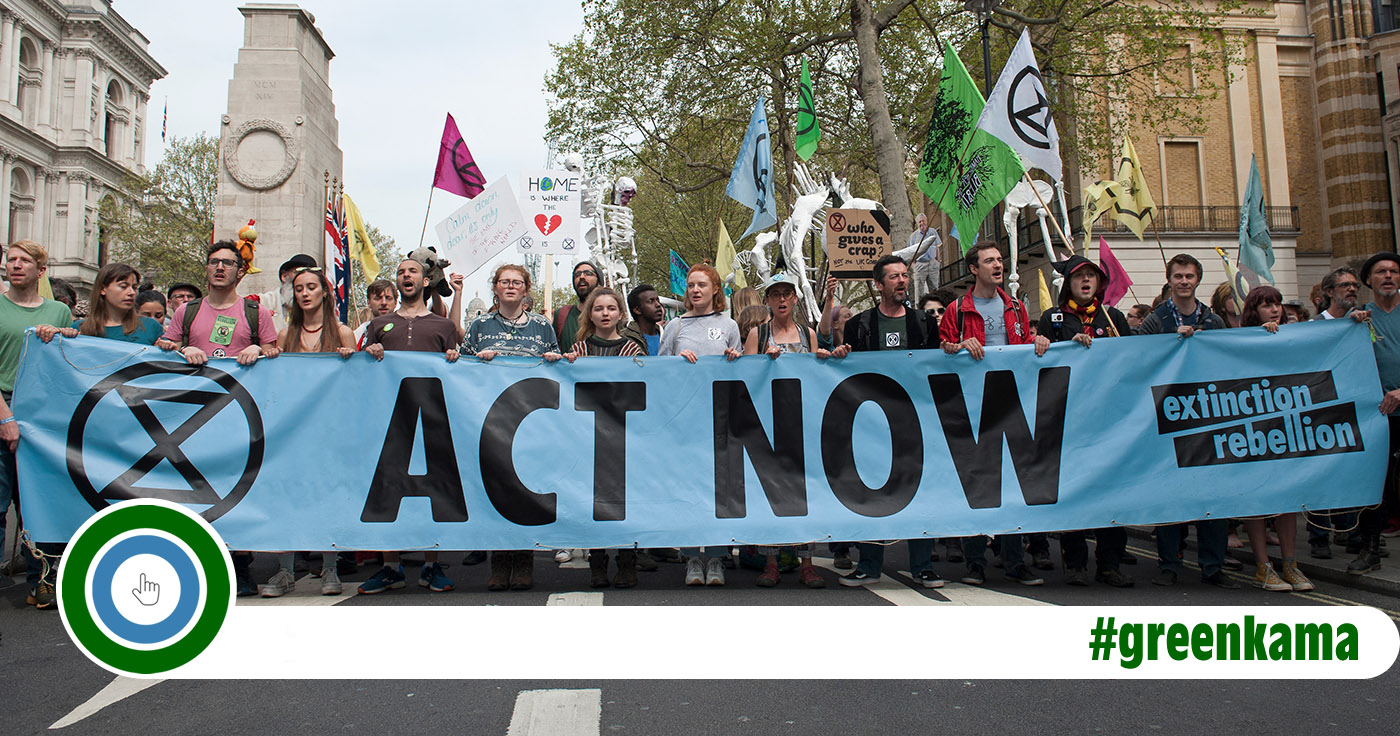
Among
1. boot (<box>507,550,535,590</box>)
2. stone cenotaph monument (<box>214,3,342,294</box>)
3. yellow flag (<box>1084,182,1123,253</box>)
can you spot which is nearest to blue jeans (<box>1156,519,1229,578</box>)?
boot (<box>507,550,535,590</box>)

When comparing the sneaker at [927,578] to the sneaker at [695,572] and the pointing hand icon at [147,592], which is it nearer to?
the sneaker at [695,572]

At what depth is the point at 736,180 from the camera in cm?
971

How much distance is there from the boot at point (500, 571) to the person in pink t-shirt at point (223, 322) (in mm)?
1749

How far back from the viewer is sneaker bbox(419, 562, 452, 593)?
566 centimetres

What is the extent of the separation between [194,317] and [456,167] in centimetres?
537

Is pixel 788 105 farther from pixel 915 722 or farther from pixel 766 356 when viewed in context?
pixel 915 722

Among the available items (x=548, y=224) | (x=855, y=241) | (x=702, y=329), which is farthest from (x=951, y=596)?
(x=855, y=241)

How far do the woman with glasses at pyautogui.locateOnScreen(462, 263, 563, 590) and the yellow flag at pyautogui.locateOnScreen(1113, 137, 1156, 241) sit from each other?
383 inches

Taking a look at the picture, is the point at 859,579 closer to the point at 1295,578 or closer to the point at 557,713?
the point at 1295,578

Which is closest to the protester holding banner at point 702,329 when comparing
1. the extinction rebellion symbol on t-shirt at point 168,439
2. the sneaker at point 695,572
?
the sneaker at point 695,572

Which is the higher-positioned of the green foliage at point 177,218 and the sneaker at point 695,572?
the green foliage at point 177,218

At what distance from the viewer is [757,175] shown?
9.50m

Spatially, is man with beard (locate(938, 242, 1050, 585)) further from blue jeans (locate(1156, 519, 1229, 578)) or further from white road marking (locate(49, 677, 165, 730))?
white road marking (locate(49, 677, 165, 730))

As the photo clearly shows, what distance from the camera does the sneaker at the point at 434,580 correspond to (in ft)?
18.6
